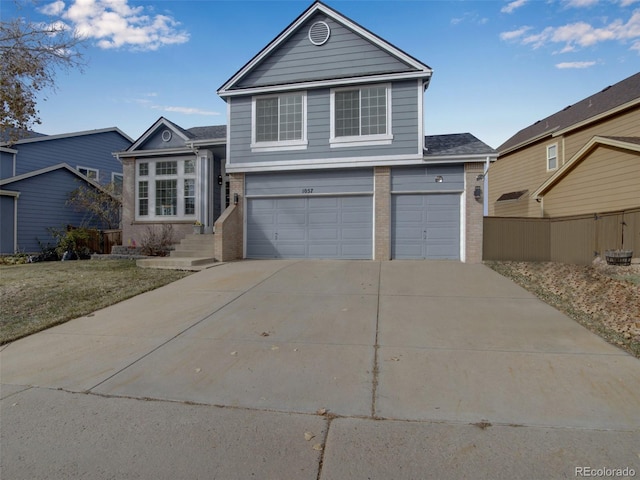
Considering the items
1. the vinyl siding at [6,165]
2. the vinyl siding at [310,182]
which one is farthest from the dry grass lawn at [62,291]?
the vinyl siding at [6,165]

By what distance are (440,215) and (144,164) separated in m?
11.9

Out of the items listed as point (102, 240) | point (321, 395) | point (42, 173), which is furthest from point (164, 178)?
point (321, 395)

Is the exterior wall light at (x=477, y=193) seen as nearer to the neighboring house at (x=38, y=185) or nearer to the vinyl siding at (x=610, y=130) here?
the vinyl siding at (x=610, y=130)

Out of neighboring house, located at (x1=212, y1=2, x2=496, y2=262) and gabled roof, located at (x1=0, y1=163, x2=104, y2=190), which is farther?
gabled roof, located at (x1=0, y1=163, x2=104, y2=190)

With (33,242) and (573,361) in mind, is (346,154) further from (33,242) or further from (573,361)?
(33,242)

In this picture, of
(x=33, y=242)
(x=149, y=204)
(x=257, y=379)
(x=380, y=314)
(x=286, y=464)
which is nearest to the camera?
(x=286, y=464)

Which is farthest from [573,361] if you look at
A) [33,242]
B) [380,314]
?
[33,242]

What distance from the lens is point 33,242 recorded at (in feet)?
56.7

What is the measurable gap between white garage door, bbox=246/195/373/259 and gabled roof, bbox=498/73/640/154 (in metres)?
10.5

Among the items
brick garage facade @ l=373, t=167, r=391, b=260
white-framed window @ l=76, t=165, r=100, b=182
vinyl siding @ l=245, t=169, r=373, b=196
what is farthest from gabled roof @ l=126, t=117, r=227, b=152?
white-framed window @ l=76, t=165, r=100, b=182

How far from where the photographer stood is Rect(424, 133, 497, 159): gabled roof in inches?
451

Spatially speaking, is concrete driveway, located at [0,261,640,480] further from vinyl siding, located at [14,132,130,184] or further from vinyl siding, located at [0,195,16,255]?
vinyl siding, located at [14,132,130,184]

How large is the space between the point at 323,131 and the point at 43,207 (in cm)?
1439

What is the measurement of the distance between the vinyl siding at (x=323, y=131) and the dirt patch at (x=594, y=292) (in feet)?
15.6
